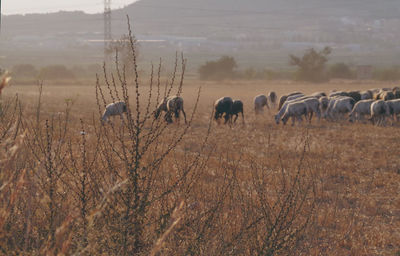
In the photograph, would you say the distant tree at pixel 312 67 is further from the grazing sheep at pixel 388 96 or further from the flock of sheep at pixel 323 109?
the grazing sheep at pixel 388 96

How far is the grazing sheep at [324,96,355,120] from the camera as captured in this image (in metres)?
21.8

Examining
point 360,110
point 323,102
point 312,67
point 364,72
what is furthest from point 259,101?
point 364,72

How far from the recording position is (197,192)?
454 cm

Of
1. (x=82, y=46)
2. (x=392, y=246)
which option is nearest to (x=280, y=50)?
(x=82, y=46)

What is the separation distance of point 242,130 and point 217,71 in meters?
60.5

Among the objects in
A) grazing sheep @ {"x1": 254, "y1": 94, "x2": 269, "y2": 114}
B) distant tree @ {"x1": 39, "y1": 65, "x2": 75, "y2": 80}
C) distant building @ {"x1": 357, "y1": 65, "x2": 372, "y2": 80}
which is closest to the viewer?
grazing sheep @ {"x1": 254, "y1": 94, "x2": 269, "y2": 114}

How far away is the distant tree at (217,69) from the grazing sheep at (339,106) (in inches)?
2181

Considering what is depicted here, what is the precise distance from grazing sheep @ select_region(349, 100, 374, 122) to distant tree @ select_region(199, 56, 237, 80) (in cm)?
5673

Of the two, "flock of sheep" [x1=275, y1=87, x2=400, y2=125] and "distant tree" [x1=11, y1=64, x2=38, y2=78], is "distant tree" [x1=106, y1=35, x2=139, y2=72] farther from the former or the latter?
"distant tree" [x1=11, y1=64, x2=38, y2=78]

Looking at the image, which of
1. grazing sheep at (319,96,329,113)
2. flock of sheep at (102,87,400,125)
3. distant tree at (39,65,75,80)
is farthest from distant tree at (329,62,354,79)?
grazing sheep at (319,96,329,113)

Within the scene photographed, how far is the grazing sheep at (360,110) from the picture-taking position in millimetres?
20731

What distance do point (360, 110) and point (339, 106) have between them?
48.7 inches

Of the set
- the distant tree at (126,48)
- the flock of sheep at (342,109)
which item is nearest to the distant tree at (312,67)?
the distant tree at (126,48)

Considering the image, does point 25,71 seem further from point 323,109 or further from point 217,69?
point 323,109
